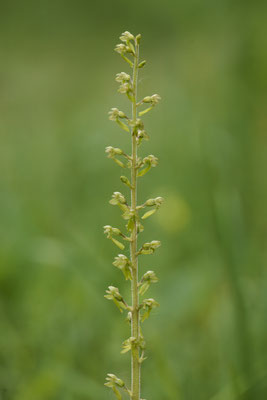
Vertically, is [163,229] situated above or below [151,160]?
below

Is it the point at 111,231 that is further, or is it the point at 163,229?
the point at 163,229

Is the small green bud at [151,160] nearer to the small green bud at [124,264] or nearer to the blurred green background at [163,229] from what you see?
the small green bud at [124,264]

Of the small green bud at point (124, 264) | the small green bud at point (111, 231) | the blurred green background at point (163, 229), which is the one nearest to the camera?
the small green bud at point (124, 264)

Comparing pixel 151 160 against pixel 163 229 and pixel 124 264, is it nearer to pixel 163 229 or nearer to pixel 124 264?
pixel 124 264

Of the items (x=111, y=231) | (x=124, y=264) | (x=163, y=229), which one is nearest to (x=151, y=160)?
(x=111, y=231)

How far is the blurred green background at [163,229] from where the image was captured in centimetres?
349

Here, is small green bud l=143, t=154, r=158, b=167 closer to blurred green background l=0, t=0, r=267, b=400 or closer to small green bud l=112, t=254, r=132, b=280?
small green bud l=112, t=254, r=132, b=280

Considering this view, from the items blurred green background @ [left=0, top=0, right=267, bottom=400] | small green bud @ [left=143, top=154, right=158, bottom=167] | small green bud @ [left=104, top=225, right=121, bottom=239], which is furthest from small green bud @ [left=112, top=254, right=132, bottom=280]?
blurred green background @ [left=0, top=0, right=267, bottom=400]

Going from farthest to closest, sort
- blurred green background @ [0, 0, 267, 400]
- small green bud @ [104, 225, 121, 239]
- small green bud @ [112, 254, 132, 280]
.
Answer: blurred green background @ [0, 0, 267, 400], small green bud @ [104, 225, 121, 239], small green bud @ [112, 254, 132, 280]

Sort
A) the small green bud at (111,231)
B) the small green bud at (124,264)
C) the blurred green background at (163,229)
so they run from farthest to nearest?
the blurred green background at (163,229) → the small green bud at (111,231) → the small green bud at (124,264)

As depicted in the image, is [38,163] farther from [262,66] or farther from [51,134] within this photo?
[262,66]

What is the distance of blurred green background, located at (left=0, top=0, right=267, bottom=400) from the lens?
3492 mm

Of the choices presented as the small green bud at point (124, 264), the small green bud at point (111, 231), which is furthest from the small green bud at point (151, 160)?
the small green bud at point (124, 264)

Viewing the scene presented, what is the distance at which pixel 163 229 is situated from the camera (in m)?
6.36
